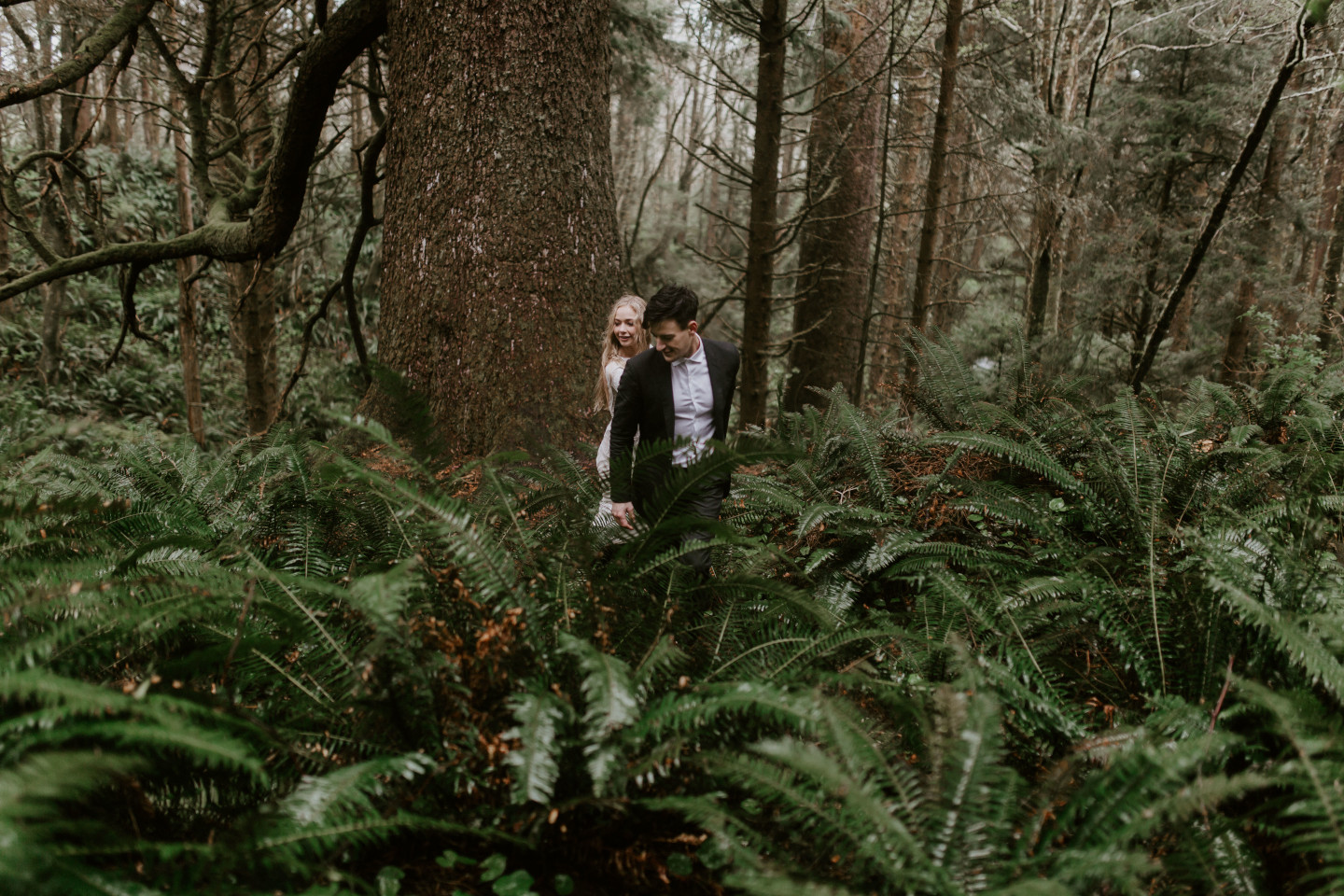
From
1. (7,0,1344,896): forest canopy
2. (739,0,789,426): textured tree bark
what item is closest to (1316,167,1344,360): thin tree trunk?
(7,0,1344,896): forest canopy

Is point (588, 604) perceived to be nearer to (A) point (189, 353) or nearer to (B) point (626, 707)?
(B) point (626, 707)

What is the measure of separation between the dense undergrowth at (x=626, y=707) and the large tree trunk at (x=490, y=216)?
3.54ft

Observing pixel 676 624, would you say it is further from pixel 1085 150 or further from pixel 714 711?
pixel 1085 150

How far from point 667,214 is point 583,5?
20056mm

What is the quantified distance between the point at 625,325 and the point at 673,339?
0.77 meters

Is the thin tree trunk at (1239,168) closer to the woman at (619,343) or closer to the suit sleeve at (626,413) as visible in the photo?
the woman at (619,343)

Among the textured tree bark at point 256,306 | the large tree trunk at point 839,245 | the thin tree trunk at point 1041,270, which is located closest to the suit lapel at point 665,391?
the large tree trunk at point 839,245

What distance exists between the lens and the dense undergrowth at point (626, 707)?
1.38 meters

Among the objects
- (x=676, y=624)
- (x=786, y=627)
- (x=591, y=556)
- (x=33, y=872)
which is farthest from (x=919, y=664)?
(x=33, y=872)

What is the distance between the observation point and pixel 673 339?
9.97 feet

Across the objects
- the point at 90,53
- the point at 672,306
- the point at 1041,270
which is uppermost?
the point at 1041,270

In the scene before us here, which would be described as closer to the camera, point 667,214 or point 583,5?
point 583,5

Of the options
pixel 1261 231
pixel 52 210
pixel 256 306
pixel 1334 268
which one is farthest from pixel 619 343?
pixel 1334 268

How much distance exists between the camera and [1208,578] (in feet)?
6.59
